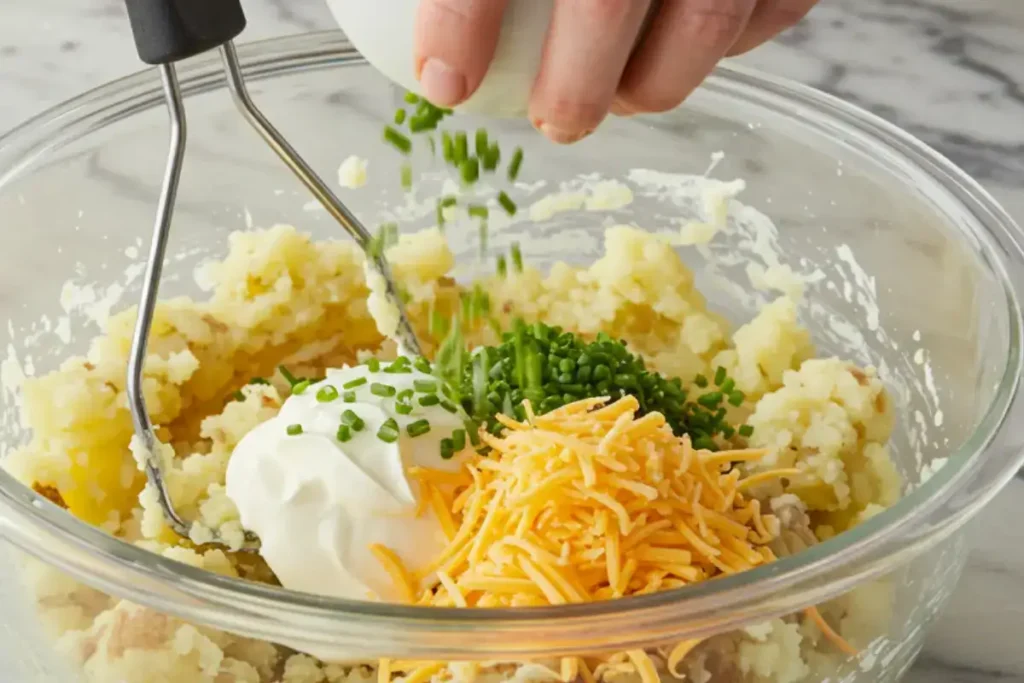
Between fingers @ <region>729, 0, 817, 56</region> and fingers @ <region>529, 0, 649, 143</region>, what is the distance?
0.18 metres

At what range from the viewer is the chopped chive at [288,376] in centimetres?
120

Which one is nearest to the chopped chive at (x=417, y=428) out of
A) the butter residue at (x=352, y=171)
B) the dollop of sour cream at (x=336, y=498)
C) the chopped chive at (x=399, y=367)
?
the dollop of sour cream at (x=336, y=498)

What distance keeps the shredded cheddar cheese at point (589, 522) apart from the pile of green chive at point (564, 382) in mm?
85

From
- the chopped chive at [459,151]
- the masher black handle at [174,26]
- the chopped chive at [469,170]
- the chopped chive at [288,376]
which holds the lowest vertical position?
the chopped chive at [288,376]

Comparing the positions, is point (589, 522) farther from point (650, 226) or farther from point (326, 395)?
point (650, 226)

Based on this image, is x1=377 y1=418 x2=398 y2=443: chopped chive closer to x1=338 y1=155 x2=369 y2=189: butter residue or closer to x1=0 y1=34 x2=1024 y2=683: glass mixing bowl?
x1=0 y1=34 x2=1024 y2=683: glass mixing bowl

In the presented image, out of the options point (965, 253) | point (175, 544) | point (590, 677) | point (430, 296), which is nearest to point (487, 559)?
point (590, 677)

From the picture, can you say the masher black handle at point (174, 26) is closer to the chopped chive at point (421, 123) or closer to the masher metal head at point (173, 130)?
the masher metal head at point (173, 130)

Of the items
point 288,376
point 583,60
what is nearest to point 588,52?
point 583,60

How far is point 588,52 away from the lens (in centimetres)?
71

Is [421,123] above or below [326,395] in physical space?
above

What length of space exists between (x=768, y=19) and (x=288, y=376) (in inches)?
24.7

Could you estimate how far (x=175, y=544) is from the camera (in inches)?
40.4

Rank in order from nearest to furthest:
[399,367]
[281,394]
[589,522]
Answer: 1. [589,522]
2. [399,367]
3. [281,394]
